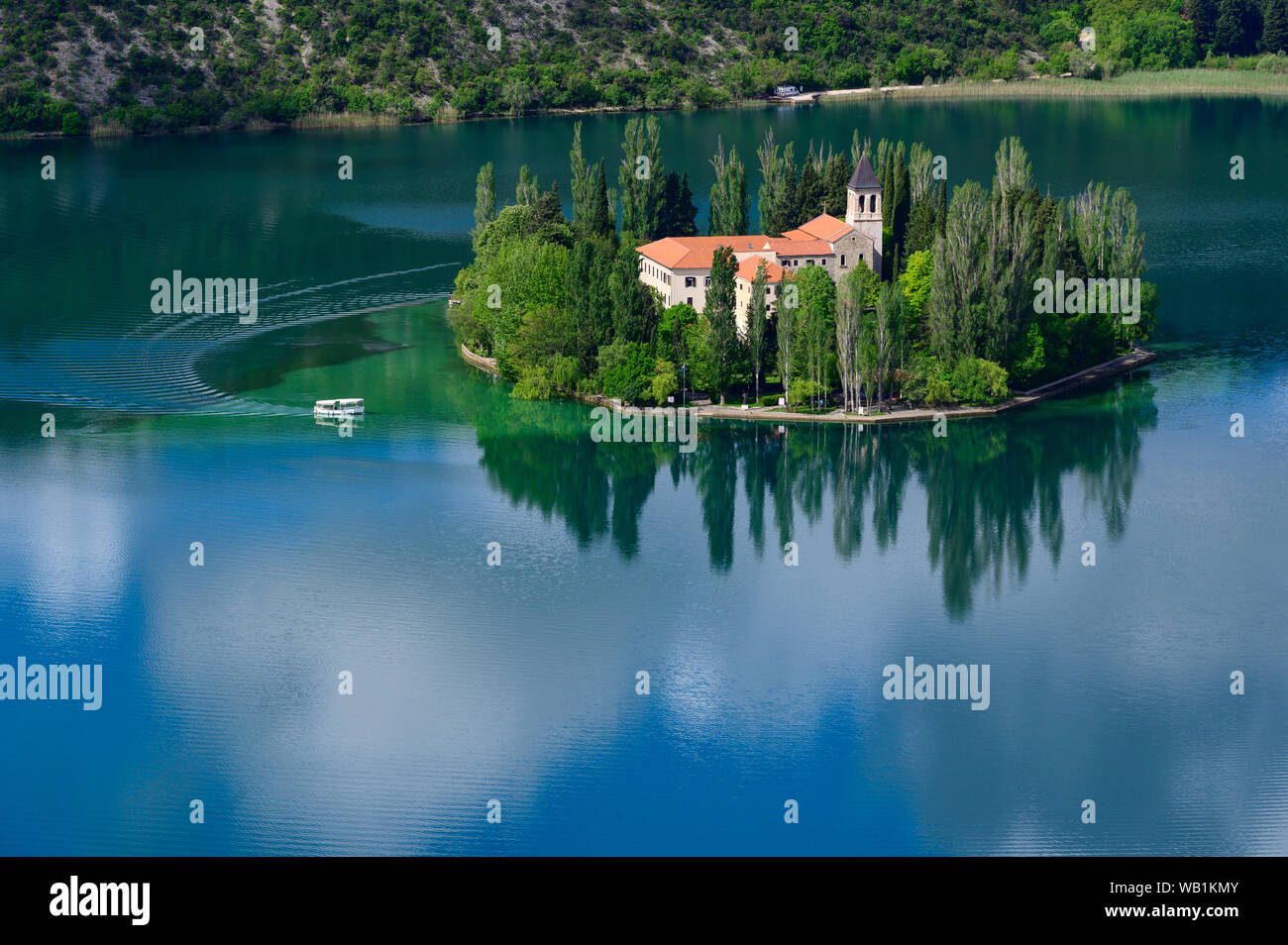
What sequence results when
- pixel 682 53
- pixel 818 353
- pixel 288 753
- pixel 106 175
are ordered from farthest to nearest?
pixel 682 53 < pixel 106 175 < pixel 818 353 < pixel 288 753

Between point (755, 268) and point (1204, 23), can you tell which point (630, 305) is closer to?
point (755, 268)

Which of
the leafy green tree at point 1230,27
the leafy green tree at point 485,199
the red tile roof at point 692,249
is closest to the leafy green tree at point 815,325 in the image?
the red tile roof at point 692,249

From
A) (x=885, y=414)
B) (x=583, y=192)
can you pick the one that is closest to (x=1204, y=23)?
(x=583, y=192)

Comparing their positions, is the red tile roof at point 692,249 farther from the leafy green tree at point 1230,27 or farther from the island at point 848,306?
the leafy green tree at point 1230,27

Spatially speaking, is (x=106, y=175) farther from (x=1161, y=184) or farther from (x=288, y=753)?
(x=288, y=753)

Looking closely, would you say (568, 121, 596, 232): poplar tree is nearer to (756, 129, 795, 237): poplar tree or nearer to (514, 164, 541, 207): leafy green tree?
(514, 164, 541, 207): leafy green tree

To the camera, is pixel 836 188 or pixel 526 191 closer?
pixel 836 188

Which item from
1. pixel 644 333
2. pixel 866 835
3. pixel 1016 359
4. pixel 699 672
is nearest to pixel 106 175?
pixel 644 333
